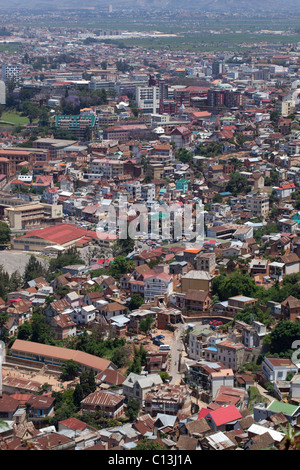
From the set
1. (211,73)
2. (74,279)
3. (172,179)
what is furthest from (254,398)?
(211,73)

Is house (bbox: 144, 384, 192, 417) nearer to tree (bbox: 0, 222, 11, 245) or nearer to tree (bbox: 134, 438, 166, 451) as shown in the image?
tree (bbox: 134, 438, 166, 451)

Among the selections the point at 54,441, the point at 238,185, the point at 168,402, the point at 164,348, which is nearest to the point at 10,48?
the point at 238,185

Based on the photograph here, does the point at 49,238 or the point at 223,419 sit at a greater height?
the point at 223,419

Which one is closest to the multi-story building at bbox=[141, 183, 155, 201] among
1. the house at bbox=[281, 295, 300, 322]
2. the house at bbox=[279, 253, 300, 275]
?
the house at bbox=[279, 253, 300, 275]

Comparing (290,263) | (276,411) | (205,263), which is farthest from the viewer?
(205,263)

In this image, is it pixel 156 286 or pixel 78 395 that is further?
pixel 156 286

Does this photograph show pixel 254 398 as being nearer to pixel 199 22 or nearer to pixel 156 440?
pixel 156 440

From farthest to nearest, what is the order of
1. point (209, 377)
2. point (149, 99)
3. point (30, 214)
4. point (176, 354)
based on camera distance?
point (149, 99)
point (30, 214)
point (176, 354)
point (209, 377)

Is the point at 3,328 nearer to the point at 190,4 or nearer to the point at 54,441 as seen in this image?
the point at 54,441
